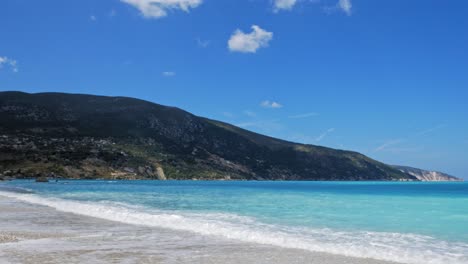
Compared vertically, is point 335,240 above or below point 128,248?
above

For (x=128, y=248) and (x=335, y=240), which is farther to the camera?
(x=335, y=240)

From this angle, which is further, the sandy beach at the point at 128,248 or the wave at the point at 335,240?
the wave at the point at 335,240

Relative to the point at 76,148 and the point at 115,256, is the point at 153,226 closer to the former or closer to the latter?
the point at 115,256

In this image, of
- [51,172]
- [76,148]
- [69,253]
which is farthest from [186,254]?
[76,148]

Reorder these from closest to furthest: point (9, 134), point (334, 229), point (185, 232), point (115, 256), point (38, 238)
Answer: point (115, 256)
point (38, 238)
point (185, 232)
point (334, 229)
point (9, 134)

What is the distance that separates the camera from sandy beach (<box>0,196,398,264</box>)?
1454 cm

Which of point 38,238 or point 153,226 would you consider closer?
point 38,238

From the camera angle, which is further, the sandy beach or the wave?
the wave

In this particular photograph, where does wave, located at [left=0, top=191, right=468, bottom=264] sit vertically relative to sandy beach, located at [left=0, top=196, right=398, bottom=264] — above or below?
above

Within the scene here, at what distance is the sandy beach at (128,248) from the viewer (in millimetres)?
14541

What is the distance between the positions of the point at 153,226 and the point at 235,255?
10667 mm

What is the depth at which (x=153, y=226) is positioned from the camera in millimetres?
25359

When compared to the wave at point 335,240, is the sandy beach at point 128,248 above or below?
below

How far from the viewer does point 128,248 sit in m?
16.8
